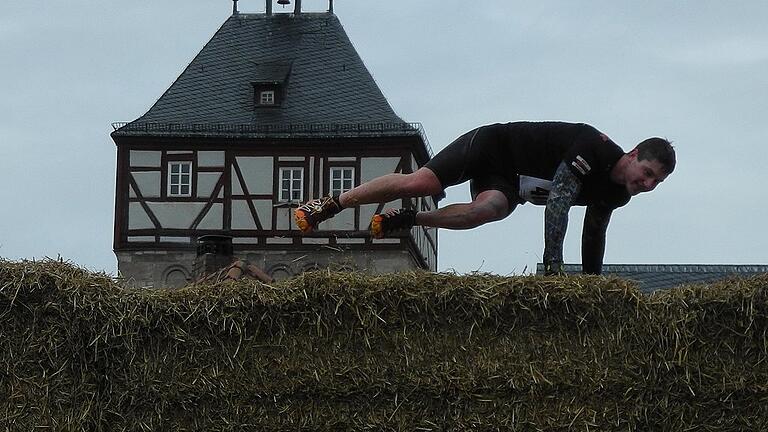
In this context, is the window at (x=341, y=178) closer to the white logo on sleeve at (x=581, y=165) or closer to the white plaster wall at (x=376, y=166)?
the white plaster wall at (x=376, y=166)

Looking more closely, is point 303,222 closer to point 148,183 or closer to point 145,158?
point 148,183

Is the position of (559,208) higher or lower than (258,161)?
higher

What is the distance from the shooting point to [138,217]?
109ft

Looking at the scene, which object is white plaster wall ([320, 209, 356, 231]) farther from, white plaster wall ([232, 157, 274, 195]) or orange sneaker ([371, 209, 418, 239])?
orange sneaker ([371, 209, 418, 239])

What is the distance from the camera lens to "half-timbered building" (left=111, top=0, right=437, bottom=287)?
3300 cm

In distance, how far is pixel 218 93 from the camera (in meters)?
36.3

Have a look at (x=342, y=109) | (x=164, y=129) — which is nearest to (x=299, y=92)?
(x=342, y=109)

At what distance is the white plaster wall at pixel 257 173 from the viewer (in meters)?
33.8

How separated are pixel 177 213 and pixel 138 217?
0.88m

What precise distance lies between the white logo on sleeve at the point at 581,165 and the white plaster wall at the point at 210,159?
2825cm

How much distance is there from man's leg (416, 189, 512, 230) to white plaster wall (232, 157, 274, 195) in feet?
88.9

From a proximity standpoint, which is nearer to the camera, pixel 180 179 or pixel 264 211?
pixel 264 211

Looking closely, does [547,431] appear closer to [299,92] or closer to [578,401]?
[578,401]

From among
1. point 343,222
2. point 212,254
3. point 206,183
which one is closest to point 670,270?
point 343,222
